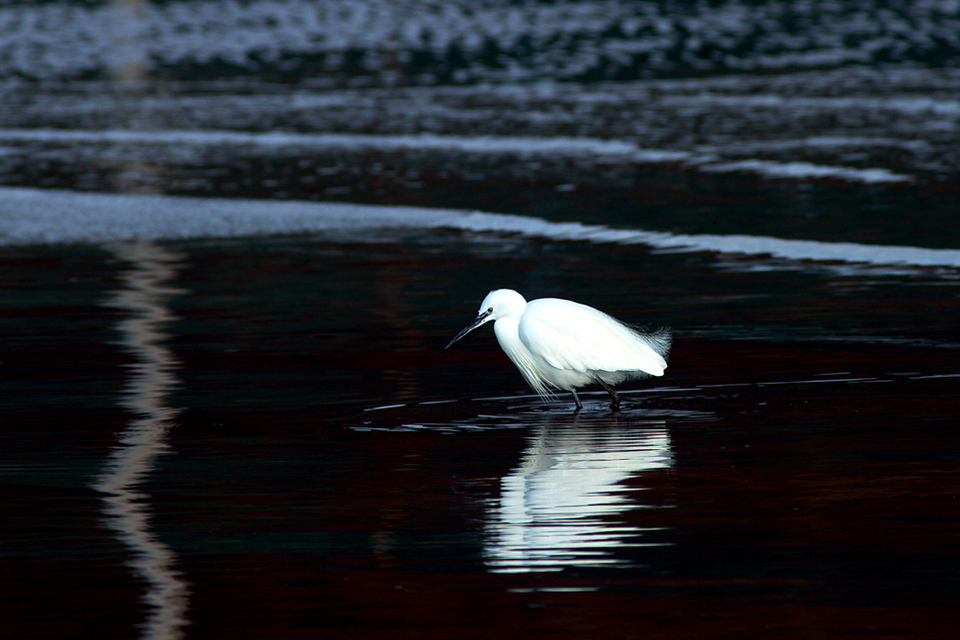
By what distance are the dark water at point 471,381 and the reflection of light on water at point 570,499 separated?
2cm

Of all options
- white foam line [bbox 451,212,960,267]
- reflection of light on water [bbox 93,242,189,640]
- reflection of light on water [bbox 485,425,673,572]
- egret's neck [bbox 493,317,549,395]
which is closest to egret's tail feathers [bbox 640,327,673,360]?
egret's neck [bbox 493,317,549,395]

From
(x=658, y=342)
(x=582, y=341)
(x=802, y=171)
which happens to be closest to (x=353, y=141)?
(x=802, y=171)

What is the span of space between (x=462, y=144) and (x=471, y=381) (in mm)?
13579

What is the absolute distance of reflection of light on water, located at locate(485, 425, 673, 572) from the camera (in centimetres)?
617

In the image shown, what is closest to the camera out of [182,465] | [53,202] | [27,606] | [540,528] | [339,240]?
[27,606]

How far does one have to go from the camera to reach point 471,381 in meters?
9.55

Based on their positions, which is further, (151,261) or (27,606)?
(151,261)

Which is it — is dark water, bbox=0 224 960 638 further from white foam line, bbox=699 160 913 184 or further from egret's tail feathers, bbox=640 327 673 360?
white foam line, bbox=699 160 913 184

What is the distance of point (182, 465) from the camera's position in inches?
302

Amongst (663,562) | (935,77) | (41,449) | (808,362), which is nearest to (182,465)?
(41,449)

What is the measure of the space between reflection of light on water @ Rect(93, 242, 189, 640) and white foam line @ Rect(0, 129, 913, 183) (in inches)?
294

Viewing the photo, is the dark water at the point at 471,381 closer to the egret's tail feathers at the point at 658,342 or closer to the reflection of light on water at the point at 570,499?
the reflection of light on water at the point at 570,499

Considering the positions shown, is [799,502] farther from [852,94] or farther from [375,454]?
[852,94]

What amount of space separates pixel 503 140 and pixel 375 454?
15.6m
